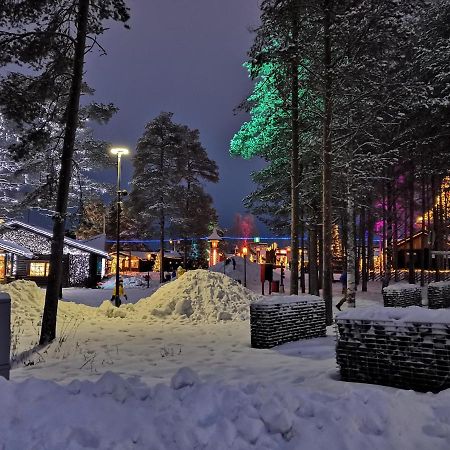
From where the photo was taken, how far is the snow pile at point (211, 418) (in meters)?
4.18

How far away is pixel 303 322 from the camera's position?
10789 millimetres

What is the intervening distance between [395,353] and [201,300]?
10451 mm

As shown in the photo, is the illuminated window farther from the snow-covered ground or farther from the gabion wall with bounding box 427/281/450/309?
the snow-covered ground

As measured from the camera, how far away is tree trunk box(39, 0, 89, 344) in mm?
10789

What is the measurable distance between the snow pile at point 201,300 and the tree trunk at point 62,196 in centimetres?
533

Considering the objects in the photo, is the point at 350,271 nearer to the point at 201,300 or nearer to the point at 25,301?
the point at 201,300

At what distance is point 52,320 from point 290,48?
10.1 metres

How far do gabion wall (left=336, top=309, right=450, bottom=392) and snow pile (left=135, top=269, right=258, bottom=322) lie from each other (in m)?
8.56

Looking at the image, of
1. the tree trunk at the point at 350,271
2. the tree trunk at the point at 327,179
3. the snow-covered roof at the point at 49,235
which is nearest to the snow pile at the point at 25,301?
the tree trunk at the point at 327,179

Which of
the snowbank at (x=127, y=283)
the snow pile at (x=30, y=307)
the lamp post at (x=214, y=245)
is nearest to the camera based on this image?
the snow pile at (x=30, y=307)

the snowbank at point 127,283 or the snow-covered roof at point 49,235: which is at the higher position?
the snow-covered roof at point 49,235

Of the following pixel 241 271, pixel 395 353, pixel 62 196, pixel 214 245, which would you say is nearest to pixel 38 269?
pixel 214 245

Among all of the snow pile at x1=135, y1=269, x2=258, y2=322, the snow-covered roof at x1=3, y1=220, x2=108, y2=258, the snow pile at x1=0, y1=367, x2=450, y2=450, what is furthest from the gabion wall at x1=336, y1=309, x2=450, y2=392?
the snow-covered roof at x1=3, y1=220, x2=108, y2=258

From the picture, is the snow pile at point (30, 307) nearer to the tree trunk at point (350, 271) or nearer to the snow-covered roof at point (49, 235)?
the tree trunk at point (350, 271)
